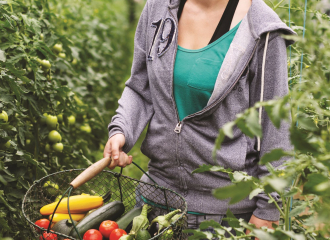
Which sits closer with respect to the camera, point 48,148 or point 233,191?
point 233,191

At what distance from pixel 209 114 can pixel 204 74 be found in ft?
0.55

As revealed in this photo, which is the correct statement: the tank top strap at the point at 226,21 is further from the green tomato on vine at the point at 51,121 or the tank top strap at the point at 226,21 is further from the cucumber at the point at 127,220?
the green tomato on vine at the point at 51,121

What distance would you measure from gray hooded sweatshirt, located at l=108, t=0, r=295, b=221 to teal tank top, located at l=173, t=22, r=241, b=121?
35 mm

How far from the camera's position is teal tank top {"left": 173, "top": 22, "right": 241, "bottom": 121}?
1.52m

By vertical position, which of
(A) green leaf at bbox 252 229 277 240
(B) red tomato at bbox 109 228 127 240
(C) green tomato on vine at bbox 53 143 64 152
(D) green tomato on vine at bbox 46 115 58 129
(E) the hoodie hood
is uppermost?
(E) the hoodie hood

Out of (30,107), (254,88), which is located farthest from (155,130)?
(30,107)

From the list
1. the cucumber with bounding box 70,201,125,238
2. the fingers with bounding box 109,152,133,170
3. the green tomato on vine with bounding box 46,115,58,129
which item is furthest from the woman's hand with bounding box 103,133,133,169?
the green tomato on vine with bounding box 46,115,58,129

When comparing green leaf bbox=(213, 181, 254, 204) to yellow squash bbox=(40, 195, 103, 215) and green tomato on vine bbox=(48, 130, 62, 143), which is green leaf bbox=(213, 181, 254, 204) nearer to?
yellow squash bbox=(40, 195, 103, 215)

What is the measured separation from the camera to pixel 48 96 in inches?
88.4

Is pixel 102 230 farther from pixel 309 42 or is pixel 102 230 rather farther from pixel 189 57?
pixel 309 42

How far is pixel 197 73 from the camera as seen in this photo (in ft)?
5.02

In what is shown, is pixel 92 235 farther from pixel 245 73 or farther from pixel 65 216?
pixel 245 73

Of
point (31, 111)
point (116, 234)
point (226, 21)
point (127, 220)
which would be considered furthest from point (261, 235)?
point (31, 111)

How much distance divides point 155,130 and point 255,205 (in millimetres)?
551
